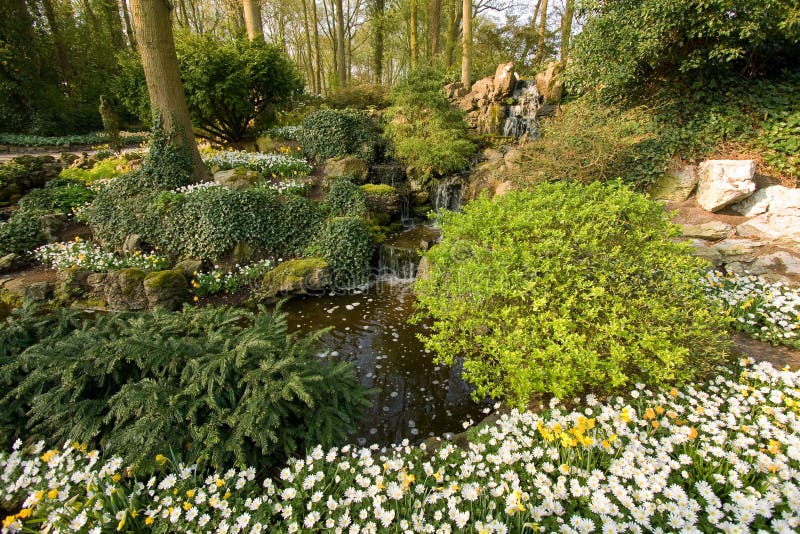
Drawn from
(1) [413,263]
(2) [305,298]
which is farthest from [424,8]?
(2) [305,298]

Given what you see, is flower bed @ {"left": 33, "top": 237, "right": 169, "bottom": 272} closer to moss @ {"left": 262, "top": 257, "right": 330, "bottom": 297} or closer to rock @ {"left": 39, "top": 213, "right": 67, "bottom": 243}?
rock @ {"left": 39, "top": 213, "right": 67, "bottom": 243}

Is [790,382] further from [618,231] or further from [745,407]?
[618,231]

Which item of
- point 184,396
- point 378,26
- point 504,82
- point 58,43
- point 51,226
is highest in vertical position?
point 378,26

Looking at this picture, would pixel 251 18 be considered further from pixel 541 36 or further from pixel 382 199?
pixel 541 36

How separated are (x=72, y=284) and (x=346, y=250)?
5189 mm

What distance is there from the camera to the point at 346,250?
23.5 ft

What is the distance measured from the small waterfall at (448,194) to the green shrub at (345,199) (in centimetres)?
234

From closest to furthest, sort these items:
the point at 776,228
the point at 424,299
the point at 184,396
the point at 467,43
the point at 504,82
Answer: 1. the point at 184,396
2. the point at 424,299
3. the point at 776,228
4. the point at 504,82
5. the point at 467,43

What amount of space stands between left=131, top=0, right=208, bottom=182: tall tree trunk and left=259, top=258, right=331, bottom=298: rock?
385cm

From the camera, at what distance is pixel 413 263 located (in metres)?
7.57

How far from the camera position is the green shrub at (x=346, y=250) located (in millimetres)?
7086

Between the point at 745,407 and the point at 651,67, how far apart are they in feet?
25.6

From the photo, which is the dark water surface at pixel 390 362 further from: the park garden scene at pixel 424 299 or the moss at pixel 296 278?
the moss at pixel 296 278

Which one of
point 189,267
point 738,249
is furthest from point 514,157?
point 189,267
